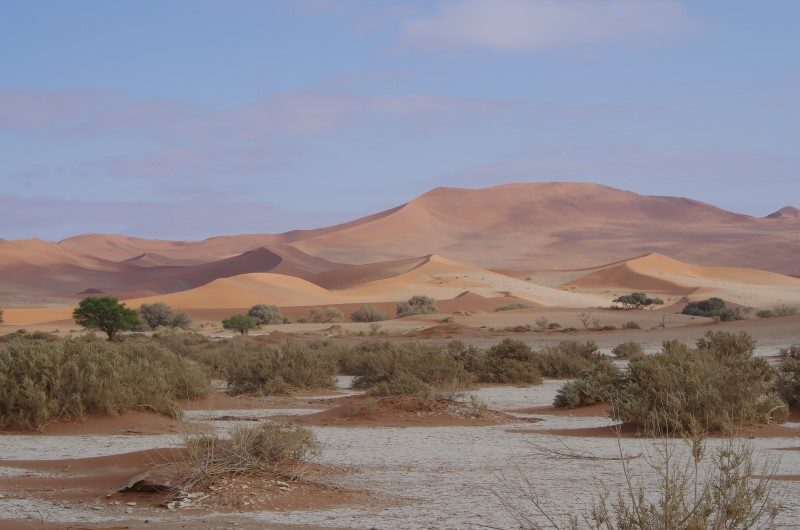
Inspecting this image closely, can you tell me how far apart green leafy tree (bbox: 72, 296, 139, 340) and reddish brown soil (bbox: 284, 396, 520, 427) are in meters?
31.7

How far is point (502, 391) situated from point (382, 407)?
631 cm

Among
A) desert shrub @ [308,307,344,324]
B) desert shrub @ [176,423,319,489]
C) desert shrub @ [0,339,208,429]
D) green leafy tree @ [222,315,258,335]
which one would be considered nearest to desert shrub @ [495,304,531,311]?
desert shrub @ [308,307,344,324]

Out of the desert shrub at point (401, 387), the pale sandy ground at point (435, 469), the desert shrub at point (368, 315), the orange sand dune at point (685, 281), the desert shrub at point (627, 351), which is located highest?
the orange sand dune at point (685, 281)

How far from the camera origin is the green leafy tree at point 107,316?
46.5 m

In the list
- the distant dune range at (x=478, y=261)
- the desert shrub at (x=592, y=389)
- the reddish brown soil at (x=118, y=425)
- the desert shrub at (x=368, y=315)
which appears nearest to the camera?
the reddish brown soil at (x=118, y=425)

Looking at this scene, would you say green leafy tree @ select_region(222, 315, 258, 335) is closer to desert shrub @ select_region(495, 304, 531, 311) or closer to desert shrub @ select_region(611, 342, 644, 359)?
desert shrub @ select_region(495, 304, 531, 311)

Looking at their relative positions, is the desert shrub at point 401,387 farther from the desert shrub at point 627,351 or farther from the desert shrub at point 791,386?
the desert shrub at point 627,351

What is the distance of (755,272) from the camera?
105000 millimetres

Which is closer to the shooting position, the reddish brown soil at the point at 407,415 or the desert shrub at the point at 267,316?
the reddish brown soil at the point at 407,415

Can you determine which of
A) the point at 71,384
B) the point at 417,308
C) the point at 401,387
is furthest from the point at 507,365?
the point at 417,308

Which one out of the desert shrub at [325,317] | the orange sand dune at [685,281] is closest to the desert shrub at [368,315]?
the desert shrub at [325,317]

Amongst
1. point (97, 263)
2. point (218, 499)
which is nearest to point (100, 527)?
point (218, 499)

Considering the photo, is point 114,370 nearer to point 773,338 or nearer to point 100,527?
point 100,527

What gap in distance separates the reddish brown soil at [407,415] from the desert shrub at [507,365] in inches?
299
